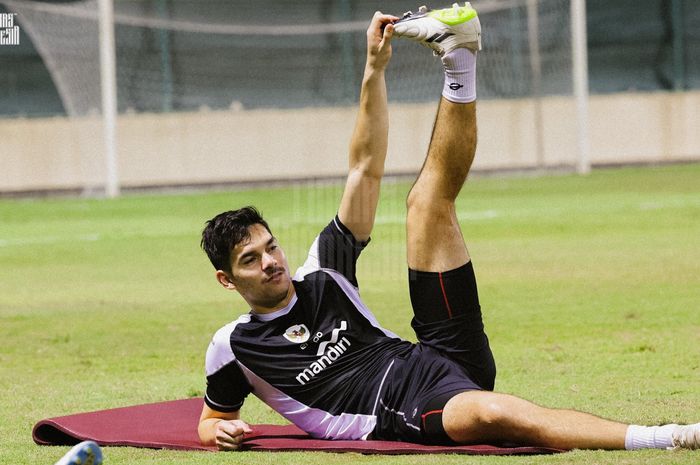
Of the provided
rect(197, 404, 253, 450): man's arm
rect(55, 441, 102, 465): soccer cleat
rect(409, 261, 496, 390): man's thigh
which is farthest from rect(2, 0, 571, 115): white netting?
rect(55, 441, 102, 465): soccer cleat

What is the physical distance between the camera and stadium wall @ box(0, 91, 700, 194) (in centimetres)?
3189

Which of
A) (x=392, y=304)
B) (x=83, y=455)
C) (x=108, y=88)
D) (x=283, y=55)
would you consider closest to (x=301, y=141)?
(x=283, y=55)

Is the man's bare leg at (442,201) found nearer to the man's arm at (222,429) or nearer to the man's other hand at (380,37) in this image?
the man's other hand at (380,37)

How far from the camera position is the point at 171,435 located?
22.5 ft

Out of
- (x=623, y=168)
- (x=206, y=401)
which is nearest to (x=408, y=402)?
(x=206, y=401)

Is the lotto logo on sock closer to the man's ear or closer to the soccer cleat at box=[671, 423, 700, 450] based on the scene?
the man's ear

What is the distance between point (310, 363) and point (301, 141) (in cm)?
2670

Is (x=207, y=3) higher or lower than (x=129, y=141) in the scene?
higher

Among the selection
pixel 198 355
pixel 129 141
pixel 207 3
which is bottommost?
pixel 198 355

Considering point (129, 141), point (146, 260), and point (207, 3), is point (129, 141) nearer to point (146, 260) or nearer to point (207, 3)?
point (207, 3)

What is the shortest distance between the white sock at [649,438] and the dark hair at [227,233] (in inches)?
81.7

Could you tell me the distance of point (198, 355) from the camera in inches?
396

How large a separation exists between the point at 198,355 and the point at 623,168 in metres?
25.5

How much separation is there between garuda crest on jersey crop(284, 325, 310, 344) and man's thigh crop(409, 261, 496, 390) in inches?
23.2
